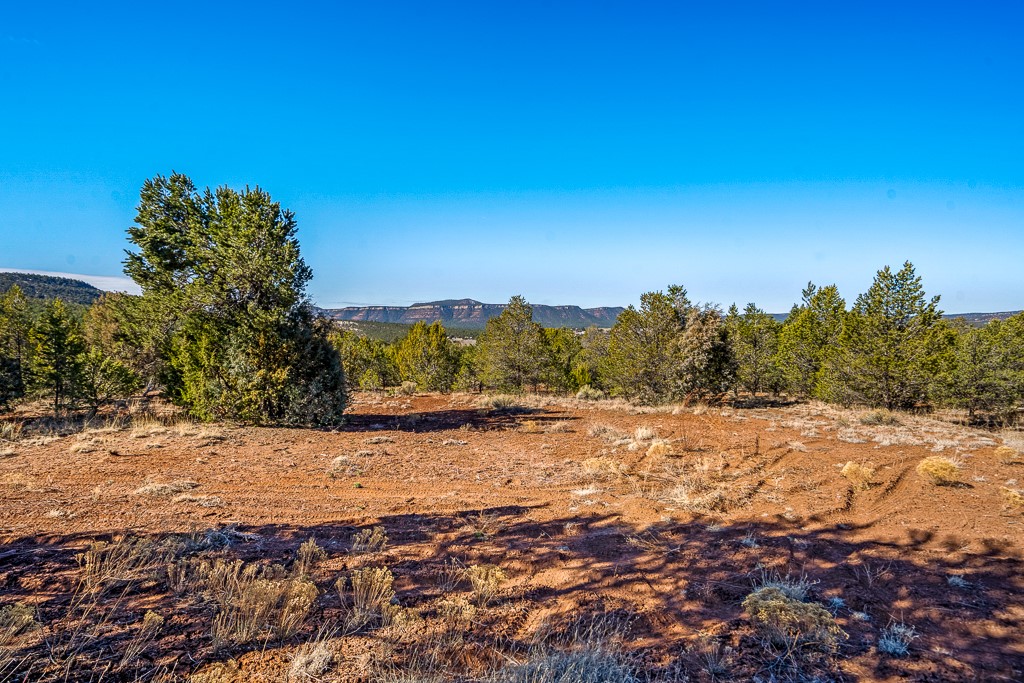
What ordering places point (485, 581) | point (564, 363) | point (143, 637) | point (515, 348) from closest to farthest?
point (143, 637) → point (485, 581) → point (515, 348) → point (564, 363)

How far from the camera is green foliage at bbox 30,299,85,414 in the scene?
16344 mm

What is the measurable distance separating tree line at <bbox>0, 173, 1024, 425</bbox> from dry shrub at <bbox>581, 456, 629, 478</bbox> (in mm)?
8681

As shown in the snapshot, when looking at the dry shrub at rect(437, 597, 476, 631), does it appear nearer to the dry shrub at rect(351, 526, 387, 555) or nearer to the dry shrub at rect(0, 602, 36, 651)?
the dry shrub at rect(351, 526, 387, 555)

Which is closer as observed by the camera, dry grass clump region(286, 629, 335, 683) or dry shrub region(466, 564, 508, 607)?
dry grass clump region(286, 629, 335, 683)

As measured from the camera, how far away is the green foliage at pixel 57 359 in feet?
53.6

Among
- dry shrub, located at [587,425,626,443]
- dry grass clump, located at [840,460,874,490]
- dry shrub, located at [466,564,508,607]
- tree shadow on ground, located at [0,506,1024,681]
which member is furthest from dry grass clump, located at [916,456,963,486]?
dry shrub, located at [466,564,508,607]

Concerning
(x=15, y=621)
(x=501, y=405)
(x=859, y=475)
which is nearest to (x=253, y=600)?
(x=15, y=621)

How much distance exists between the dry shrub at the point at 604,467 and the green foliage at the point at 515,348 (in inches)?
667

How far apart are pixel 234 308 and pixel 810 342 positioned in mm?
30856

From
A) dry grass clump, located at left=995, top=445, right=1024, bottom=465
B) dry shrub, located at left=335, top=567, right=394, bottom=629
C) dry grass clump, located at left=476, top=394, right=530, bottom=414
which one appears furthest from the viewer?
dry grass clump, located at left=476, top=394, right=530, bottom=414

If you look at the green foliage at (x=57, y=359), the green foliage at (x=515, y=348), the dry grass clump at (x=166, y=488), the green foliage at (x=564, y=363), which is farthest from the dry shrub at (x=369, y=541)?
the green foliage at (x=564, y=363)

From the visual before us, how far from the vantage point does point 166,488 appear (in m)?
6.78

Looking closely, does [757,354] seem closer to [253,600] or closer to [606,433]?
[606,433]

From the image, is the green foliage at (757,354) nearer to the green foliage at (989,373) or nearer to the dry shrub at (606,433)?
the green foliage at (989,373)
